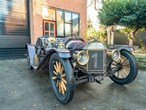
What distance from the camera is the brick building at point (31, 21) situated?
7.11m

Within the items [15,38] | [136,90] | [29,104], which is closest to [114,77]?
[136,90]

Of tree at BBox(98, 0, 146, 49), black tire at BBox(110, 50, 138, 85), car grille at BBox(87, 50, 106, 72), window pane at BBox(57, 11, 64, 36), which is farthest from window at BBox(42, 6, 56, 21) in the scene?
car grille at BBox(87, 50, 106, 72)

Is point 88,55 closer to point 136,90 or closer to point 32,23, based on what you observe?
point 136,90

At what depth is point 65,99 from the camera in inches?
102

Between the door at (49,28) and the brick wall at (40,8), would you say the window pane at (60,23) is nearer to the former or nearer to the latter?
the door at (49,28)

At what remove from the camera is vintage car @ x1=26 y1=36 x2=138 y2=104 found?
8.57 ft

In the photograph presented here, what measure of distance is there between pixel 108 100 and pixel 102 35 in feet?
38.5

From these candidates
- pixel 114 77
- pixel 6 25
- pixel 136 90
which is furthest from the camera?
pixel 6 25

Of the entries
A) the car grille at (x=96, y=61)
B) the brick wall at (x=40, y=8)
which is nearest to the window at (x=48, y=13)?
the brick wall at (x=40, y=8)

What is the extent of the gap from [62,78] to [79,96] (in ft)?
1.96

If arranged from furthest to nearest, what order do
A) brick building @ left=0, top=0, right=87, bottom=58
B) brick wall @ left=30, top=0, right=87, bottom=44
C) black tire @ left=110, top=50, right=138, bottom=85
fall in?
1. brick wall @ left=30, top=0, right=87, bottom=44
2. brick building @ left=0, top=0, right=87, bottom=58
3. black tire @ left=110, top=50, right=138, bottom=85

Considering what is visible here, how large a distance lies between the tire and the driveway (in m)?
0.16

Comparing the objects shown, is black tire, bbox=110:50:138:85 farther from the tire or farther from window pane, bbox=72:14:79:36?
window pane, bbox=72:14:79:36

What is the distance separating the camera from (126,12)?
7.05 meters
